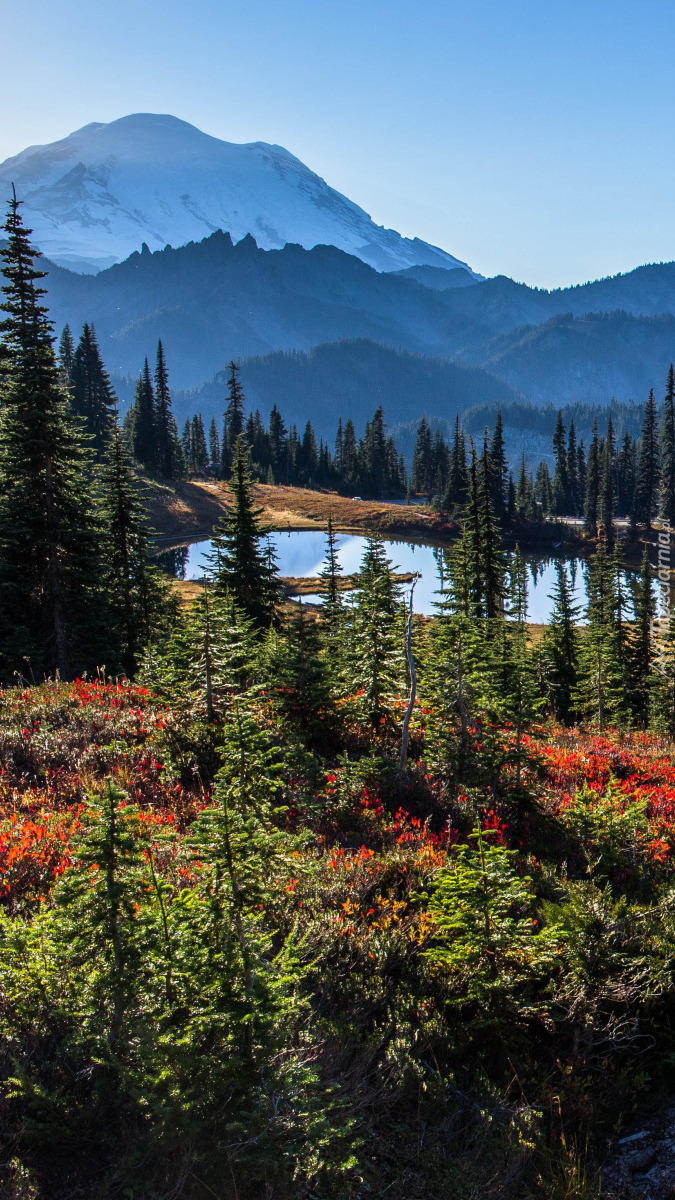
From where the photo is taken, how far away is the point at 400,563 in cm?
5925

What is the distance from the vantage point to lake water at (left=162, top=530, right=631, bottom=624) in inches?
2333

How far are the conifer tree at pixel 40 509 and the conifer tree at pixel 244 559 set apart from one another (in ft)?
16.2

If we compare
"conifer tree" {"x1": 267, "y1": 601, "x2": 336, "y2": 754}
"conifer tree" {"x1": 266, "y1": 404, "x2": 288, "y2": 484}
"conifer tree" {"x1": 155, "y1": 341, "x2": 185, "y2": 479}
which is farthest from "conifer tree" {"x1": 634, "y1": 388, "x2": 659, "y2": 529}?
"conifer tree" {"x1": 267, "y1": 601, "x2": 336, "y2": 754}

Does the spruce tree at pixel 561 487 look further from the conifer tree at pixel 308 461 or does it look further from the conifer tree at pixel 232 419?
the conifer tree at pixel 232 419

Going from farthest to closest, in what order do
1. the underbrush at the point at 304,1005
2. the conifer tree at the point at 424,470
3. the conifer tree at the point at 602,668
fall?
the conifer tree at the point at 424,470 → the conifer tree at the point at 602,668 → the underbrush at the point at 304,1005

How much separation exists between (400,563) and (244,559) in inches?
1438

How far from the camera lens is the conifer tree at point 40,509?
19281 mm

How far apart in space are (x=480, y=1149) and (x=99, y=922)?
9.43 ft

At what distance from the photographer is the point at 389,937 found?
580 cm

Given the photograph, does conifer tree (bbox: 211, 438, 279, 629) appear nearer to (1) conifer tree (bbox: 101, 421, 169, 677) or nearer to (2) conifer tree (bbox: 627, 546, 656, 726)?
(1) conifer tree (bbox: 101, 421, 169, 677)

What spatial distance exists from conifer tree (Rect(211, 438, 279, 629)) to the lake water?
27.4m

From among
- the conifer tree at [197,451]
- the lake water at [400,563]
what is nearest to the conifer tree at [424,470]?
the conifer tree at [197,451]

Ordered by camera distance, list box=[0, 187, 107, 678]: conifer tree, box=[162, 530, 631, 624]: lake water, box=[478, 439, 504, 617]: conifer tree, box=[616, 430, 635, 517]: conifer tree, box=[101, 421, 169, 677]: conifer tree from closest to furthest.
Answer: box=[0, 187, 107, 678]: conifer tree
box=[101, 421, 169, 677]: conifer tree
box=[478, 439, 504, 617]: conifer tree
box=[162, 530, 631, 624]: lake water
box=[616, 430, 635, 517]: conifer tree

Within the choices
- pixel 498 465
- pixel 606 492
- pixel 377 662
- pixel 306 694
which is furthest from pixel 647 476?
pixel 306 694
